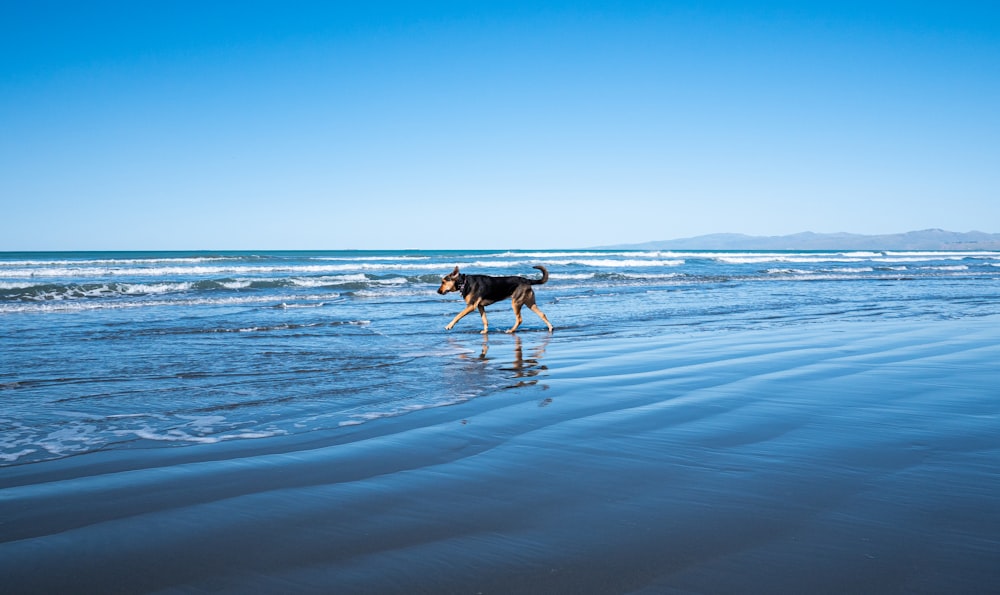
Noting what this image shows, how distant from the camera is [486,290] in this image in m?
12.1

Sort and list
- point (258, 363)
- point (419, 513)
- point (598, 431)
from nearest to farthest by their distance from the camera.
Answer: point (419, 513) < point (598, 431) < point (258, 363)

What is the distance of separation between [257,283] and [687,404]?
22.9m

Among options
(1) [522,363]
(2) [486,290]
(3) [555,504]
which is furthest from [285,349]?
(3) [555,504]

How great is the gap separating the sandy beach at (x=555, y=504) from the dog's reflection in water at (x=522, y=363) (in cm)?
109

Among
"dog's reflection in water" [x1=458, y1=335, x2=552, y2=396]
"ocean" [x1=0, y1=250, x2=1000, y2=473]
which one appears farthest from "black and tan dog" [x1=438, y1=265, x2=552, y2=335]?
A: "dog's reflection in water" [x1=458, y1=335, x2=552, y2=396]

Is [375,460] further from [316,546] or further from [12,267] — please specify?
[12,267]

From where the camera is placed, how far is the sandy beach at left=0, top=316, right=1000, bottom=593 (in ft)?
8.01

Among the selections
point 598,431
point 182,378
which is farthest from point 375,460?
point 182,378

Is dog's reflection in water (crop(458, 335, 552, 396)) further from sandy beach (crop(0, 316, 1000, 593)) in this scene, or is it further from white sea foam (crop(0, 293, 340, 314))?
white sea foam (crop(0, 293, 340, 314))

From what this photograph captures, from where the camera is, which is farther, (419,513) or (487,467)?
(487,467)

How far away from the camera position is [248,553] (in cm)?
266

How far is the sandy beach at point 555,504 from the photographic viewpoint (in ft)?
8.01

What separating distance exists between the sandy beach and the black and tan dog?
6426 millimetres

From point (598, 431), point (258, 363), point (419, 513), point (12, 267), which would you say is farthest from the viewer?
point (12, 267)
